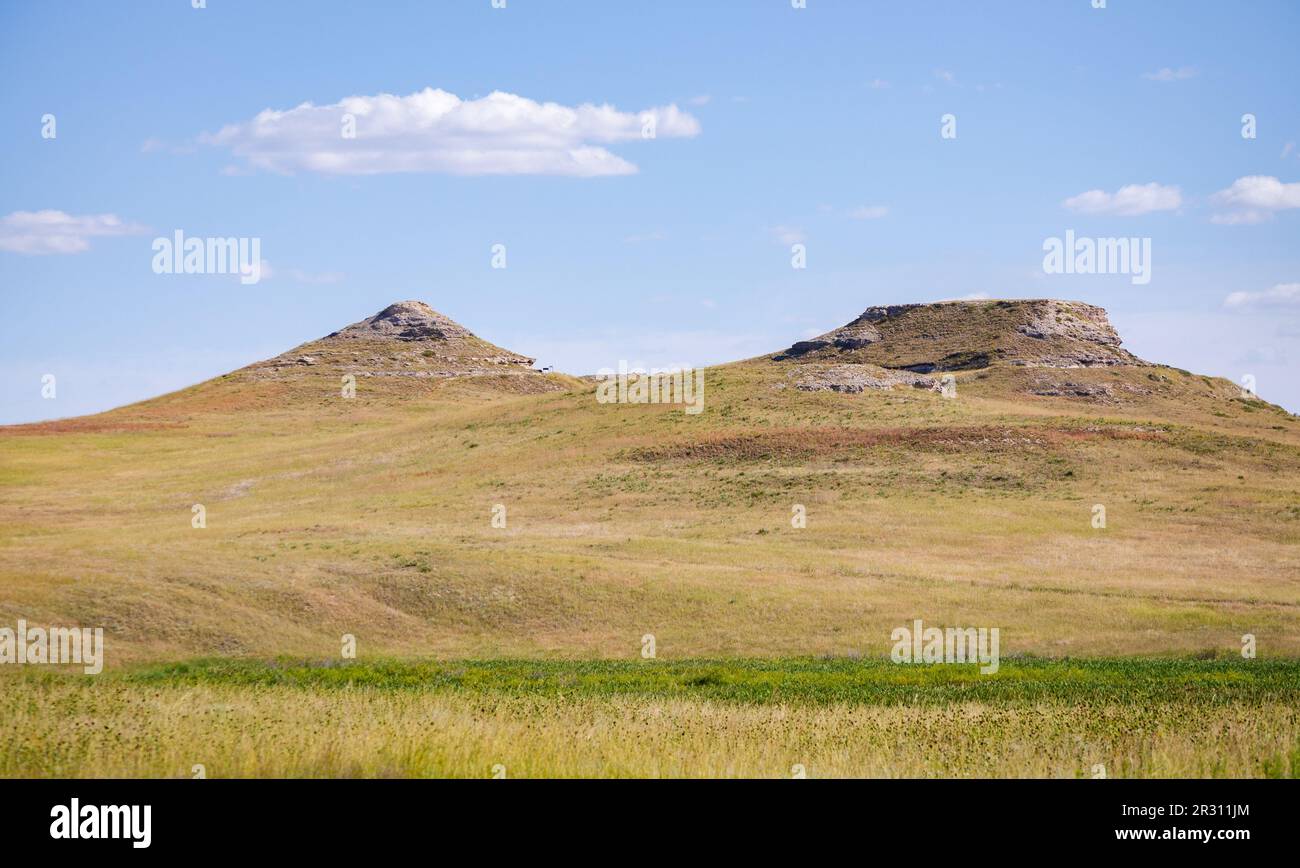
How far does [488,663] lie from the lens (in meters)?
34.9

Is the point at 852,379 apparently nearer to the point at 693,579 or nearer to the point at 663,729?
the point at 693,579

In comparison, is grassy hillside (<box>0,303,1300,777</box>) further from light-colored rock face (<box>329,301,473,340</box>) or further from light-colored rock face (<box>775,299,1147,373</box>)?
light-colored rock face (<box>329,301,473,340</box>)

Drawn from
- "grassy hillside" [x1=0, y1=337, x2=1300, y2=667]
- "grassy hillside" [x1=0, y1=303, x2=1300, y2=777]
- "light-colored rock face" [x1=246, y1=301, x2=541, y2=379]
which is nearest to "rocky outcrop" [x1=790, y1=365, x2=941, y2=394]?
"grassy hillside" [x1=0, y1=303, x2=1300, y2=777]

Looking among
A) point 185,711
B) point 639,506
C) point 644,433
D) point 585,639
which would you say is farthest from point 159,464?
point 185,711

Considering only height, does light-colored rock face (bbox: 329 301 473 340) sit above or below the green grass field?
above

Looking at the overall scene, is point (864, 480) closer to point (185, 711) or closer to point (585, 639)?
point (585, 639)

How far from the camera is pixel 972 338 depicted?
127 m

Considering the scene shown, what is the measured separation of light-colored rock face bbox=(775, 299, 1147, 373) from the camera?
385 feet

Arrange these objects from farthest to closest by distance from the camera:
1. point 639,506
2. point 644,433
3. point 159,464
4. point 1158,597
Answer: point 159,464 < point 644,433 < point 639,506 < point 1158,597

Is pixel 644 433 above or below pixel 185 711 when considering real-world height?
above

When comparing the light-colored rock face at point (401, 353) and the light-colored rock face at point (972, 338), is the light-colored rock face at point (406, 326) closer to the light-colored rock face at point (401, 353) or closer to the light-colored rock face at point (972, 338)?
the light-colored rock face at point (401, 353)
